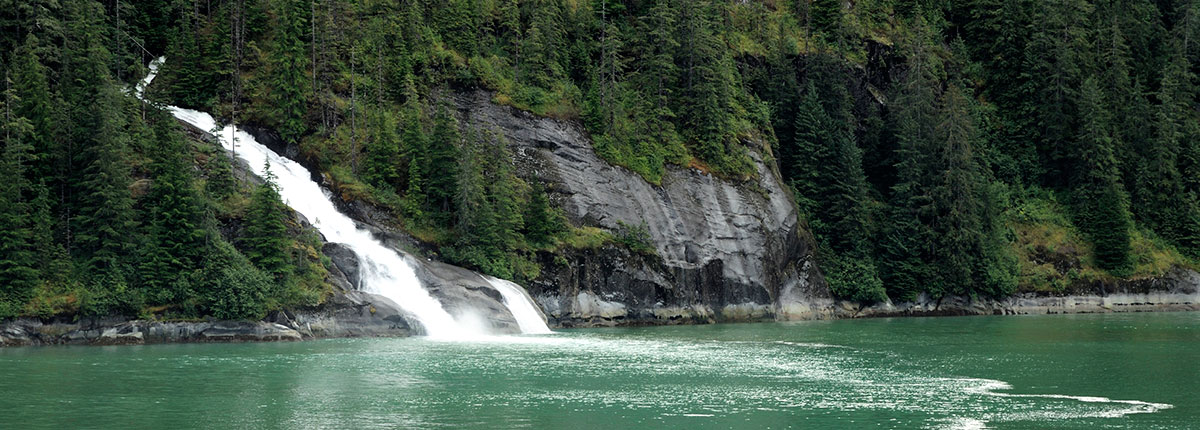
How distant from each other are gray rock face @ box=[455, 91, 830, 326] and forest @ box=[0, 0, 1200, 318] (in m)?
1.44

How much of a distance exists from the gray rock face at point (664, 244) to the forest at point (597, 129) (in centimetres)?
144

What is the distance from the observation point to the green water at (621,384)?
27781 mm

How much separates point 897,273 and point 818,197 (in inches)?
392

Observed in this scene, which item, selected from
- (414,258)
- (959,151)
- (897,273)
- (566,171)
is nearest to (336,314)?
(414,258)

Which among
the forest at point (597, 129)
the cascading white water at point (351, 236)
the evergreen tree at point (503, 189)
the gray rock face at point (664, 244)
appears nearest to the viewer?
the forest at point (597, 129)

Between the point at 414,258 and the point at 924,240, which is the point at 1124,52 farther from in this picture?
the point at 414,258

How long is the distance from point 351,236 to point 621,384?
30980 mm

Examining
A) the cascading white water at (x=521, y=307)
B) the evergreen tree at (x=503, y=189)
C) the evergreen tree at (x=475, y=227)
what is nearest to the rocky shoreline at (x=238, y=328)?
the cascading white water at (x=521, y=307)

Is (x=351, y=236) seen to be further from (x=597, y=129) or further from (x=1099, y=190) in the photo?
(x=1099, y=190)

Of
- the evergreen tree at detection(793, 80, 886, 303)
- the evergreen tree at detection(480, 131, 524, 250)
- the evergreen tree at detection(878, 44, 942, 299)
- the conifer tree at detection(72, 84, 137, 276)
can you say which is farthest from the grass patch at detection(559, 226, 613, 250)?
the conifer tree at detection(72, 84, 137, 276)

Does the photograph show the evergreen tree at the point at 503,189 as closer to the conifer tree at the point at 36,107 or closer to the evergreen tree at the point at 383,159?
the evergreen tree at the point at 383,159

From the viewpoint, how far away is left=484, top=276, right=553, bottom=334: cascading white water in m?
60.7

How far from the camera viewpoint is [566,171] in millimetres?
73188

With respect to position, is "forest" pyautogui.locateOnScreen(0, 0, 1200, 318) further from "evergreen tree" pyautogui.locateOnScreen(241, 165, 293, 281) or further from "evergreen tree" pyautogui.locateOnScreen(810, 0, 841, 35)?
"evergreen tree" pyautogui.locateOnScreen(810, 0, 841, 35)
